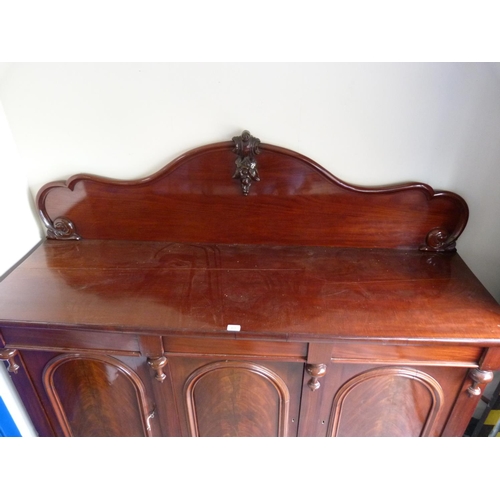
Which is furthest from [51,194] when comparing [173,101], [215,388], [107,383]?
[215,388]

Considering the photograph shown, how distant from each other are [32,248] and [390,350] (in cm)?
113

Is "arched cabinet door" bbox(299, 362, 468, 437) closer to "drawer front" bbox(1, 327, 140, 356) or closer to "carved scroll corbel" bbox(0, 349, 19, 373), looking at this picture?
"drawer front" bbox(1, 327, 140, 356)

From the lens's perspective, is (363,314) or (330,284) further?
(330,284)

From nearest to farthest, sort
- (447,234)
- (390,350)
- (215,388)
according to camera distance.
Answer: (390,350) < (215,388) < (447,234)

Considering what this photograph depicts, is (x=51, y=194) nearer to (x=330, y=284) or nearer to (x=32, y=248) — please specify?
(x=32, y=248)

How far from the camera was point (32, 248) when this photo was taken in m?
1.17

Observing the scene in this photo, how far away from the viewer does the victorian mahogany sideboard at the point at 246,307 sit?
86 cm

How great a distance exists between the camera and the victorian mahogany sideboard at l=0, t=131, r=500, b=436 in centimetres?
86

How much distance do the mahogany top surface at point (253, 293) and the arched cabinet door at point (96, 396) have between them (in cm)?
17

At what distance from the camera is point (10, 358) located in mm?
962

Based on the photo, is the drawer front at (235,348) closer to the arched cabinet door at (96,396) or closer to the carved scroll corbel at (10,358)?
the arched cabinet door at (96,396)

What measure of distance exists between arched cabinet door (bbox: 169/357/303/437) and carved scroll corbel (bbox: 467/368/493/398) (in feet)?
1.41

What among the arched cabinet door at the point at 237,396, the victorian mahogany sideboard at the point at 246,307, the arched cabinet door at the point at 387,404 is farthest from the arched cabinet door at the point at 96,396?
the arched cabinet door at the point at 387,404

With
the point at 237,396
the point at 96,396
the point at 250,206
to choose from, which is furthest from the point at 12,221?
the point at 237,396
